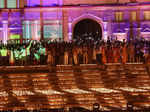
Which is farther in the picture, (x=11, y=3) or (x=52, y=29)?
(x=11, y=3)

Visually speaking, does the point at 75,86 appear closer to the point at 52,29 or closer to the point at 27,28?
the point at 52,29

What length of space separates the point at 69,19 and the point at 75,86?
10.2 meters

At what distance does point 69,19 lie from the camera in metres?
26.5

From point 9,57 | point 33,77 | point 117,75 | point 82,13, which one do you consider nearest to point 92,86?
point 117,75

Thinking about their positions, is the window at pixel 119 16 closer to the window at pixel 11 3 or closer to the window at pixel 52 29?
the window at pixel 52 29

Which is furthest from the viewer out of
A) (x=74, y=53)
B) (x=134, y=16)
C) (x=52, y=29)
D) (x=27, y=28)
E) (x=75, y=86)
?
(x=52, y=29)

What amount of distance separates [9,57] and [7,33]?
20.7ft

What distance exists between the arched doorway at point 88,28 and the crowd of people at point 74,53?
6076 mm

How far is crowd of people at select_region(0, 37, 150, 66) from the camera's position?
66.2 ft

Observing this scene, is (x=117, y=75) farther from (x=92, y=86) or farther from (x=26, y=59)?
(x=26, y=59)

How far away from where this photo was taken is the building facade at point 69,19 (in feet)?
86.0

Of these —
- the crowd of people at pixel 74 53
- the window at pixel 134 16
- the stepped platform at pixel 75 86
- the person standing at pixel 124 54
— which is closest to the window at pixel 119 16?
the window at pixel 134 16

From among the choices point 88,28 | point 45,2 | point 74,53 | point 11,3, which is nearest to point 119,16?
point 88,28

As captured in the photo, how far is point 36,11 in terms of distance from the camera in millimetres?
26656
